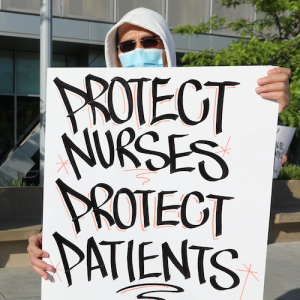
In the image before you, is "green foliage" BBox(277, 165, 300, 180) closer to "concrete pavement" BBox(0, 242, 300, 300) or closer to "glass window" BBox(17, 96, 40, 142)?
"concrete pavement" BBox(0, 242, 300, 300)

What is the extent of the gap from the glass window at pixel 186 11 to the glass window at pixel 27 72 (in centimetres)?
395

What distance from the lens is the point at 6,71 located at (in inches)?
458

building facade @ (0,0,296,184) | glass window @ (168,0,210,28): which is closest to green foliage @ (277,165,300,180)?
building facade @ (0,0,296,184)

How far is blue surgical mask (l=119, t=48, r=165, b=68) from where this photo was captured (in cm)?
233

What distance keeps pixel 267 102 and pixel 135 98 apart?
54 cm

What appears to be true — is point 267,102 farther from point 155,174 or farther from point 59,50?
point 59,50

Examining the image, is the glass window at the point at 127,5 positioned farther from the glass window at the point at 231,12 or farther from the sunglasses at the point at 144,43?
the sunglasses at the point at 144,43

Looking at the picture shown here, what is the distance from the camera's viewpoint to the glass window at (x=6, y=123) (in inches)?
459

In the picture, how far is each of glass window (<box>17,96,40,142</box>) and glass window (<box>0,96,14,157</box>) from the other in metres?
0.19

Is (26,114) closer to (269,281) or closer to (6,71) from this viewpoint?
(6,71)

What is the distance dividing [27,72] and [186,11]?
4.76 m

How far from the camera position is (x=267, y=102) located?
1682mm

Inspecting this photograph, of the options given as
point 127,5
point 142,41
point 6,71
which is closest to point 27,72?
point 6,71

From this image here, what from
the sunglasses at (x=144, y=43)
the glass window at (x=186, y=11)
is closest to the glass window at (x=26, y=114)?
the glass window at (x=186, y=11)
